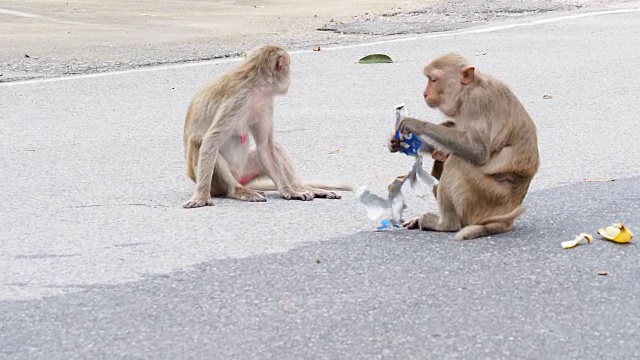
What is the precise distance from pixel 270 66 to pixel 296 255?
189cm

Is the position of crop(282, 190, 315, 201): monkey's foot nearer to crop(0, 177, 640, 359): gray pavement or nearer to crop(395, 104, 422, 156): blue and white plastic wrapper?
crop(395, 104, 422, 156): blue and white plastic wrapper

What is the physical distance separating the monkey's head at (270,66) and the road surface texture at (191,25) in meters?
4.55

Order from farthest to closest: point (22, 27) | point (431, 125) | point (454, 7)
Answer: point (454, 7) < point (22, 27) < point (431, 125)

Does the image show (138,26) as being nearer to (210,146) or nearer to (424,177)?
(210,146)

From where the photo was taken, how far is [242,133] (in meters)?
7.63

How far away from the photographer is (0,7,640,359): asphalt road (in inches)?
187

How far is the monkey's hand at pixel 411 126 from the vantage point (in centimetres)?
625

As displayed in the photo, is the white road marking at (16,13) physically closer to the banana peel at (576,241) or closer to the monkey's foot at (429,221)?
the monkey's foot at (429,221)

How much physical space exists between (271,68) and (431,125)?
154cm

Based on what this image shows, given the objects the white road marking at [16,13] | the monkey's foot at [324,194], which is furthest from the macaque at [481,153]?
the white road marking at [16,13]

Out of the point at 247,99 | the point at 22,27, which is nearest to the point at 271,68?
the point at 247,99

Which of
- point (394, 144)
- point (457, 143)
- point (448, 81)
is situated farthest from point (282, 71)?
point (457, 143)

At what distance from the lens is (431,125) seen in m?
6.23

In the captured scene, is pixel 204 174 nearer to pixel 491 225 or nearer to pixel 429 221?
pixel 429 221
